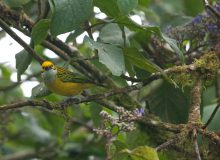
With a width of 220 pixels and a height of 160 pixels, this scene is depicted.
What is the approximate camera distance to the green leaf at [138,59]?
211 cm

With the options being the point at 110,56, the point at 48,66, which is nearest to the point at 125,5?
the point at 110,56

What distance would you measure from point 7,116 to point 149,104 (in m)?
0.73

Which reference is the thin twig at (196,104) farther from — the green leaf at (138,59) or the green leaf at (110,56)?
the green leaf at (110,56)

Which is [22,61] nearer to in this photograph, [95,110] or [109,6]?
[109,6]

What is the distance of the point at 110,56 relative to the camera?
6.59ft

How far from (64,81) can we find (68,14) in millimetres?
623

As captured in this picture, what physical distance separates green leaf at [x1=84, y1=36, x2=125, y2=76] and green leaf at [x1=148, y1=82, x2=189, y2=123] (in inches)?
27.1

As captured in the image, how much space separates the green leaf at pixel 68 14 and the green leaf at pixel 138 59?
251 mm

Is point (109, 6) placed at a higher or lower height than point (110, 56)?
higher

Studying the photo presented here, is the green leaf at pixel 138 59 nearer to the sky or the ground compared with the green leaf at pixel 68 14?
nearer to the ground

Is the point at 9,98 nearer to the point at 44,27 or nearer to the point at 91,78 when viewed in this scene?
the point at 91,78

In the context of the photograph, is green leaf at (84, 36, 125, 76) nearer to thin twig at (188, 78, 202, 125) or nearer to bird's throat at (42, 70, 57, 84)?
thin twig at (188, 78, 202, 125)

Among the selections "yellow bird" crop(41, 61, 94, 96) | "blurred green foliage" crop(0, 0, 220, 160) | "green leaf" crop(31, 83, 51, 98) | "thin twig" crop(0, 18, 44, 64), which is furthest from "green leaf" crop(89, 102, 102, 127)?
"thin twig" crop(0, 18, 44, 64)

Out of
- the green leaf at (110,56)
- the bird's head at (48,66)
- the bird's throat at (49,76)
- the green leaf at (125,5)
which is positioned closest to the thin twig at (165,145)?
the green leaf at (110,56)
